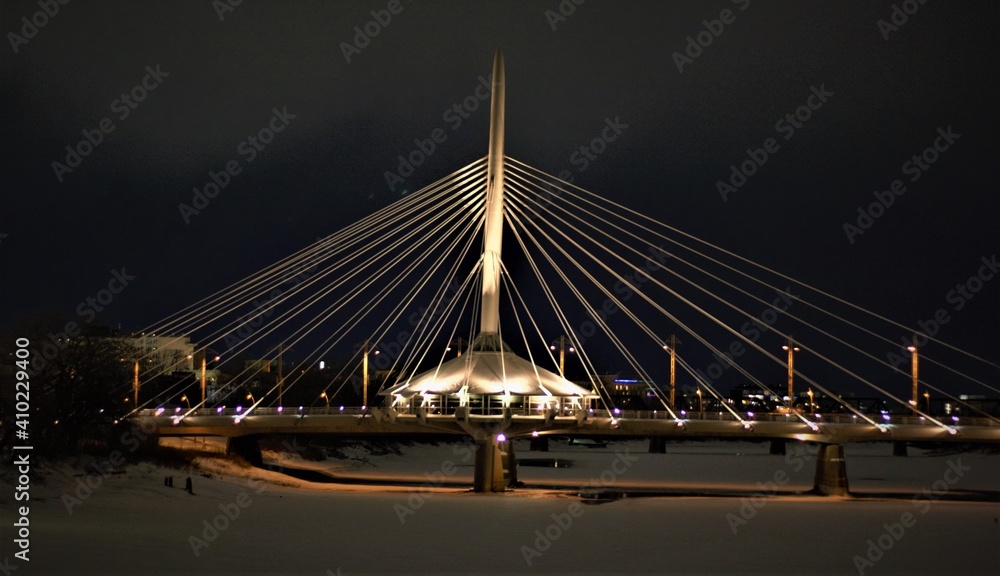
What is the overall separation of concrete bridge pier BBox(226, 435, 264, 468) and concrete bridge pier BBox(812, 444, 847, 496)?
111 ft

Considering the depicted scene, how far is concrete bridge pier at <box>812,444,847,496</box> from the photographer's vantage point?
5669 cm

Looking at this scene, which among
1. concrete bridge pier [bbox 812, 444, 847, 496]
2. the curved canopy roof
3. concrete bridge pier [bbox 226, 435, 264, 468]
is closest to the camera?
the curved canopy roof

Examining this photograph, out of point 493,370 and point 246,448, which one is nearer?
point 493,370

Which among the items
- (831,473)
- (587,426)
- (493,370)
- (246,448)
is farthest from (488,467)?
(246,448)

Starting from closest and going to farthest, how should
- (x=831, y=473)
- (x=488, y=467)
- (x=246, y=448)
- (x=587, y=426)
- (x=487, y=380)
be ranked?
1. (x=488, y=467)
2. (x=487, y=380)
3. (x=831, y=473)
4. (x=587, y=426)
5. (x=246, y=448)

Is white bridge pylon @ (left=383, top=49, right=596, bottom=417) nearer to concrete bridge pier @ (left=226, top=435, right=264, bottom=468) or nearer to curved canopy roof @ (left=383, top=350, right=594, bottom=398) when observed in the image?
curved canopy roof @ (left=383, top=350, right=594, bottom=398)

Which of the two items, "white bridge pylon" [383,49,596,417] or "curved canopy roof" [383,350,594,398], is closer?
"white bridge pylon" [383,49,596,417]

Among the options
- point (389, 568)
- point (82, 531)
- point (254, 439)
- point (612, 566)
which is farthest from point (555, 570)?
point (254, 439)

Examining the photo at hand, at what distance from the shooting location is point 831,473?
5722cm

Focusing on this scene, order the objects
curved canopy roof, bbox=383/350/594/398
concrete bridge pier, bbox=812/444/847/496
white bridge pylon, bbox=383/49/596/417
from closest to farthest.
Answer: white bridge pylon, bbox=383/49/596/417
curved canopy roof, bbox=383/350/594/398
concrete bridge pier, bbox=812/444/847/496

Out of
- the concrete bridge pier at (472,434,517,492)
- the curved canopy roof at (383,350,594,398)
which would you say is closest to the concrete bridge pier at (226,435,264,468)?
the curved canopy roof at (383,350,594,398)

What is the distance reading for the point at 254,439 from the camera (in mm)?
70562

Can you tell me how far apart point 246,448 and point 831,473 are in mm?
36085

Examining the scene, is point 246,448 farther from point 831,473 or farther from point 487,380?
point 831,473
